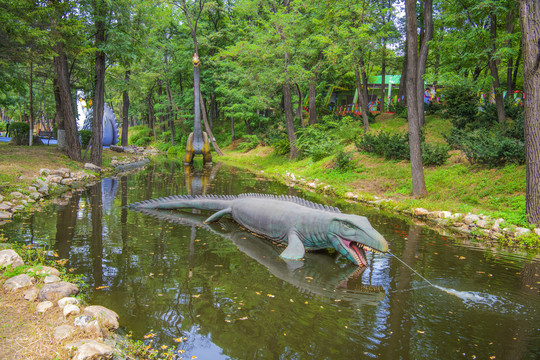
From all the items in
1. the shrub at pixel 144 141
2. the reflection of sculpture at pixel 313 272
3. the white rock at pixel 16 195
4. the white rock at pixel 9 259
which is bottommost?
the reflection of sculpture at pixel 313 272

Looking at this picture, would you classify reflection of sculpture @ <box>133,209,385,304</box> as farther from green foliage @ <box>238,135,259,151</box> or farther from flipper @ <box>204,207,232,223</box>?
green foliage @ <box>238,135,259,151</box>

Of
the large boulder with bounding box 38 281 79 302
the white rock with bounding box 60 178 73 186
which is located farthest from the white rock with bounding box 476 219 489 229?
the white rock with bounding box 60 178 73 186

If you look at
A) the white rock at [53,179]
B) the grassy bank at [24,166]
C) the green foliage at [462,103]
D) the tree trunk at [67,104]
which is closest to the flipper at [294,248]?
the grassy bank at [24,166]

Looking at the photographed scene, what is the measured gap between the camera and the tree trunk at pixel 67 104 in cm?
1595

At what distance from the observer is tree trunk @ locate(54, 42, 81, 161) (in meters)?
15.9

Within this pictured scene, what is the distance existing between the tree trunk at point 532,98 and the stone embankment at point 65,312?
904 cm

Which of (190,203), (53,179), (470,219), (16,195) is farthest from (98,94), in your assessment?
(470,219)

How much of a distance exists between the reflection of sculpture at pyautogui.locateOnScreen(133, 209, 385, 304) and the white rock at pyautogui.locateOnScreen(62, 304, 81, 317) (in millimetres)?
2959

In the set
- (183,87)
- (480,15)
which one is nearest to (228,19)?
(183,87)

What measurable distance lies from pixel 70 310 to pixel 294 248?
155 inches

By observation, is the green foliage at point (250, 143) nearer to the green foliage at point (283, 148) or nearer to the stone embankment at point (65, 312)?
the green foliage at point (283, 148)

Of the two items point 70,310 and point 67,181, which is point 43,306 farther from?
Answer: point 67,181

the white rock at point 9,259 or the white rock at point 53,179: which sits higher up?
the white rock at point 53,179

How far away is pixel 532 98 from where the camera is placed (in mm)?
8406
